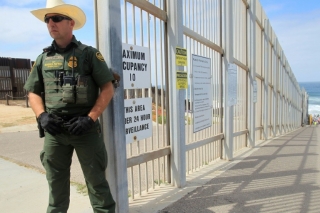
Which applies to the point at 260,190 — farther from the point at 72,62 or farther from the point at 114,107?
the point at 72,62

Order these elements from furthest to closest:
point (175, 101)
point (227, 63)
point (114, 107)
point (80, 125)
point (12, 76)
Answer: point (12, 76), point (227, 63), point (175, 101), point (114, 107), point (80, 125)

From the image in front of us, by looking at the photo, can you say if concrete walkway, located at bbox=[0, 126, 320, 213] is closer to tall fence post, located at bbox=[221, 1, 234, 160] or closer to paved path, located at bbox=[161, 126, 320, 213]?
paved path, located at bbox=[161, 126, 320, 213]

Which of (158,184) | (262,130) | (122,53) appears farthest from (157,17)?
(262,130)

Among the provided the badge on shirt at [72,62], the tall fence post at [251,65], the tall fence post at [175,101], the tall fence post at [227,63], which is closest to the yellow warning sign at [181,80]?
the tall fence post at [175,101]

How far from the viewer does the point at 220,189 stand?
379 centimetres

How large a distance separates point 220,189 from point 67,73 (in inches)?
106

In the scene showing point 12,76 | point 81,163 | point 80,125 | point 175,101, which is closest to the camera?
point 80,125

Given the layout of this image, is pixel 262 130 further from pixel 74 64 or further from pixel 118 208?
pixel 74 64

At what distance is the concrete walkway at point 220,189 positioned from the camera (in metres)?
3.17

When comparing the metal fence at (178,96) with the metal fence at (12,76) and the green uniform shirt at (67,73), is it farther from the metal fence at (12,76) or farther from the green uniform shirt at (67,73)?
the metal fence at (12,76)

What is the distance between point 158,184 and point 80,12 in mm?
2551

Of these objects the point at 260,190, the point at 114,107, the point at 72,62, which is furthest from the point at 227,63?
the point at 72,62

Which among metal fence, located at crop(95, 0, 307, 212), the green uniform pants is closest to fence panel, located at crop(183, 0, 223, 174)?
metal fence, located at crop(95, 0, 307, 212)

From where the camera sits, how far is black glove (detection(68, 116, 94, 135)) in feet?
6.83
